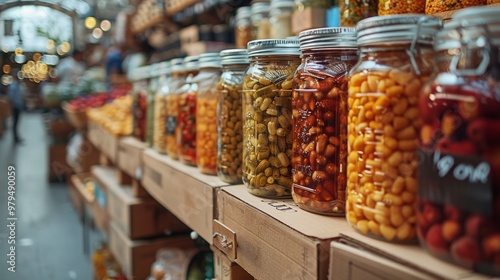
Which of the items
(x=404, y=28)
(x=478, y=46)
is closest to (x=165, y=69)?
(x=404, y=28)

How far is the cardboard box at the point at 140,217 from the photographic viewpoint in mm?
1770

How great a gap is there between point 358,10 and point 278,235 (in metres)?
0.52

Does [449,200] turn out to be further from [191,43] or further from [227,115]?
[191,43]

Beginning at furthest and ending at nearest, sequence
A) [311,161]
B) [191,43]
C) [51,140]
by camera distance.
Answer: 1. [51,140]
2. [191,43]
3. [311,161]

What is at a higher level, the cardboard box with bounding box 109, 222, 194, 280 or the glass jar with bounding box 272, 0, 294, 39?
the glass jar with bounding box 272, 0, 294, 39

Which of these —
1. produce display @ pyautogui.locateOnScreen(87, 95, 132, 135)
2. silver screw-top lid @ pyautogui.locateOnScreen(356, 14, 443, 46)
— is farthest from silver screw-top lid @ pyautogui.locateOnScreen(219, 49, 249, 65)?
produce display @ pyautogui.locateOnScreen(87, 95, 132, 135)

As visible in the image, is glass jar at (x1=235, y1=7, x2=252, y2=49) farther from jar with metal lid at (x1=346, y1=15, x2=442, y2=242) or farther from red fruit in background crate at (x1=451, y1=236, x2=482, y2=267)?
red fruit in background crate at (x1=451, y1=236, x2=482, y2=267)

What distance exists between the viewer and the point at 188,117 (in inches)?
47.3

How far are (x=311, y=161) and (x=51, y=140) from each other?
177 inches

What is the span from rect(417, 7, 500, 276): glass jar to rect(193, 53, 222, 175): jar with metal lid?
2.12ft

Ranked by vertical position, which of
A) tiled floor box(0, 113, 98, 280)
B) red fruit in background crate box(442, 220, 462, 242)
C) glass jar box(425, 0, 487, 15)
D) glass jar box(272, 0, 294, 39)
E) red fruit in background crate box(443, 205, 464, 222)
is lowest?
tiled floor box(0, 113, 98, 280)

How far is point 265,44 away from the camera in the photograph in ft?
2.71

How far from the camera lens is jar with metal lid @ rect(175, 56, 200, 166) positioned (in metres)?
1.19

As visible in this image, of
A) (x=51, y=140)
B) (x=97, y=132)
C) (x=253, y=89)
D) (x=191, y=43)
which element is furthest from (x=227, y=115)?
(x=51, y=140)
